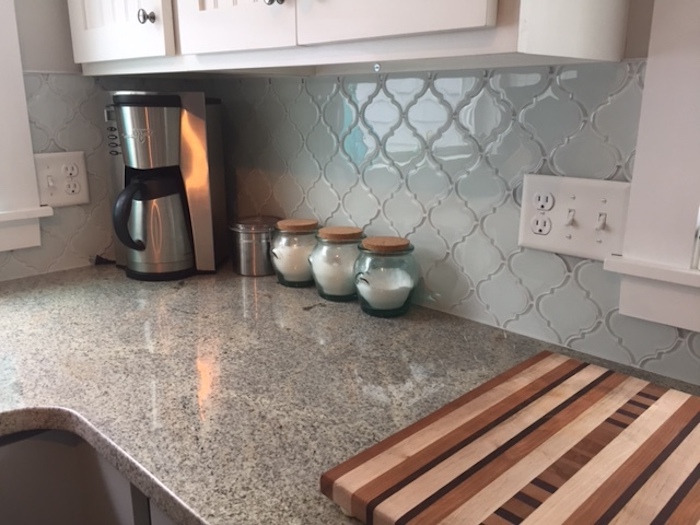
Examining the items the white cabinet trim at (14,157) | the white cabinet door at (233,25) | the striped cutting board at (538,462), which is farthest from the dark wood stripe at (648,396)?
the white cabinet trim at (14,157)

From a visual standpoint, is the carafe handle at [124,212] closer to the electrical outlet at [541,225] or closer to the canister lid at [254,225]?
the canister lid at [254,225]

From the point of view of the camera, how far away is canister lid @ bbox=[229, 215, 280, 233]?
4.42ft

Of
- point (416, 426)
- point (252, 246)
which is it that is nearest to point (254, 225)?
point (252, 246)

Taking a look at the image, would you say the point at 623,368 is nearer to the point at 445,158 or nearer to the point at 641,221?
the point at 641,221

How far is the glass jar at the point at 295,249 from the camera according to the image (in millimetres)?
1280

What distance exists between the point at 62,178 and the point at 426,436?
1.12 meters

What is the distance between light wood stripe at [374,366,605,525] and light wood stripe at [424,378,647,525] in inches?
1.1

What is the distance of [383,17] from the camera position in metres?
0.74

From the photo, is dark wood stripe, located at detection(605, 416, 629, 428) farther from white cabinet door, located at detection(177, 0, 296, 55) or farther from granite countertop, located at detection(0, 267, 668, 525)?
white cabinet door, located at detection(177, 0, 296, 55)

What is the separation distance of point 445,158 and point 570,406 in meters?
0.50

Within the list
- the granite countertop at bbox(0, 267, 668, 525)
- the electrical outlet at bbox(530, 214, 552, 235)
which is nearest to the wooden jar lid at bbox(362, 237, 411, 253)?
the granite countertop at bbox(0, 267, 668, 525)

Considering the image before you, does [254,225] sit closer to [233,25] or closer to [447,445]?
[233,25]

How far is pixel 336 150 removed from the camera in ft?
4.23

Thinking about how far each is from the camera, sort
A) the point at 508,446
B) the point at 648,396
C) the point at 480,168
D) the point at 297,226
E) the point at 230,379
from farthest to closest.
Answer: the point at 297,226 < the point at 480,168 < the point at 230,379 < the point at 648,396 < the point at 508,446
